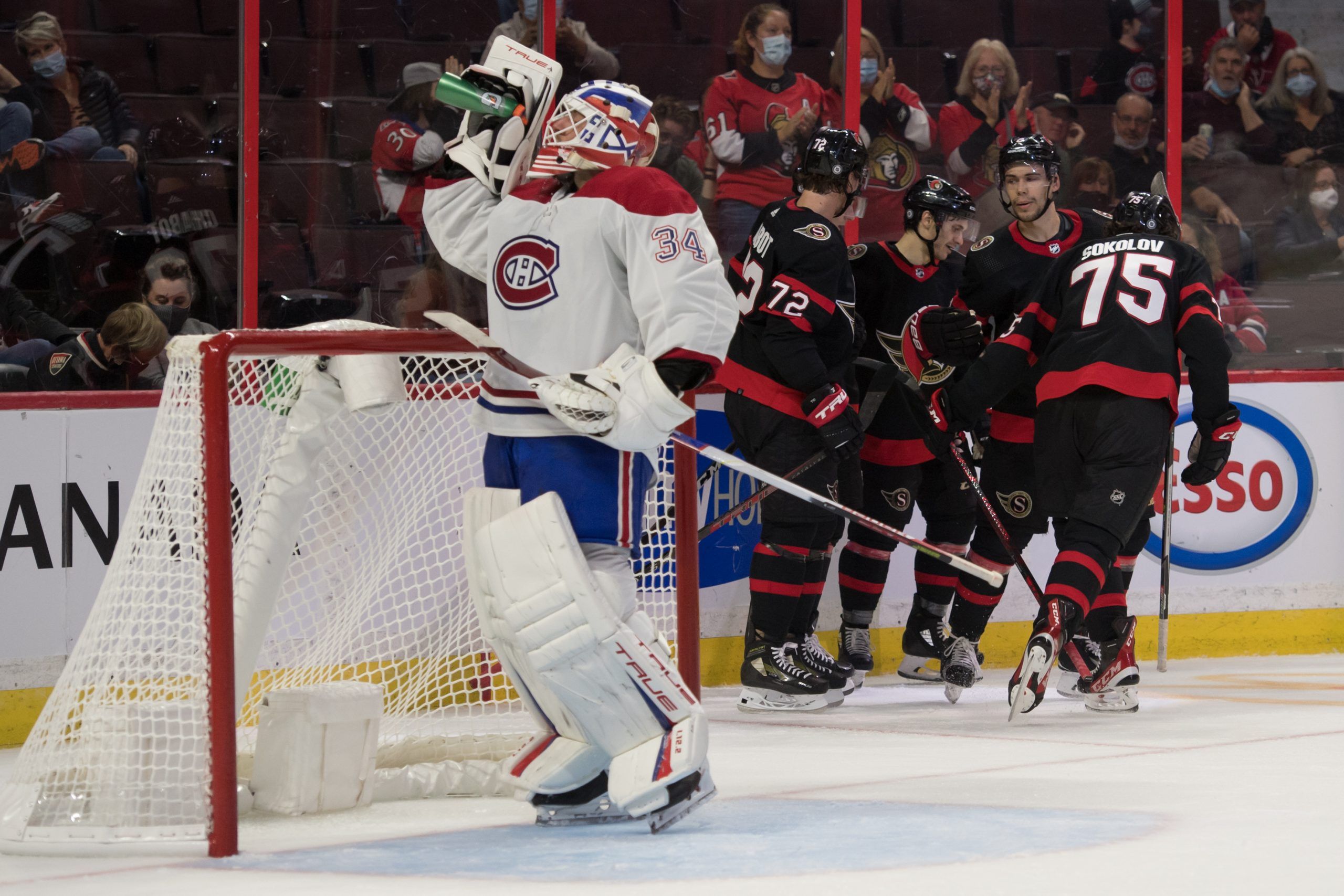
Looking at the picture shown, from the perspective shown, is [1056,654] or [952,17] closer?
[1056,654]

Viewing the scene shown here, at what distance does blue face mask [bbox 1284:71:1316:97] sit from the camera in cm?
589

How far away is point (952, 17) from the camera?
18.1ft

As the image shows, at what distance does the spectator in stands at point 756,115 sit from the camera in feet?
17.2

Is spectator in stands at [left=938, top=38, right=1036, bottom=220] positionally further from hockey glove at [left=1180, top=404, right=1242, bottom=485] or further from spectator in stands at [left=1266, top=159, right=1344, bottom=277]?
hockey glove at [left=1180, top=404, right=1242, bottom=485]

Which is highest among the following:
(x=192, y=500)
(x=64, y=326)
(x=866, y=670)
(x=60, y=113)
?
(x=60, y=113)

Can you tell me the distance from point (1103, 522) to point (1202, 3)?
8.48 ft

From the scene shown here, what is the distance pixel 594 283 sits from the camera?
274 centimetres

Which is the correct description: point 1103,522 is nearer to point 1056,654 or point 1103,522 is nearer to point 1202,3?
point 1056,654

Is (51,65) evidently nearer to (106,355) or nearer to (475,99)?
(106,355)

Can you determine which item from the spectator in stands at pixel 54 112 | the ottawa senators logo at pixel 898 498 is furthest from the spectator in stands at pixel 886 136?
the spectator in stands at pixel 54 112

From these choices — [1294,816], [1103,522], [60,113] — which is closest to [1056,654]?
[1103,522]

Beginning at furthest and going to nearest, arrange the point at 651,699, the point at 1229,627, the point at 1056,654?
the point at 1229,627 < the point at 1056,654 < the point at 651,699

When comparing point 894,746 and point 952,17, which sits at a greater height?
point 952,17

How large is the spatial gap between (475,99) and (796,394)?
170 cm
